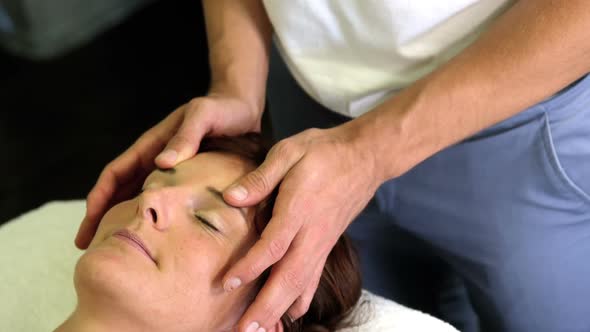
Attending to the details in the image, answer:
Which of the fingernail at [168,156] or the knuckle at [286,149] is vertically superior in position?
the knuckle at [286,149]

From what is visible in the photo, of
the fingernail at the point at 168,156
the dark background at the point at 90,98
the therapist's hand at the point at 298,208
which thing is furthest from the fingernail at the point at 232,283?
the dark background at the point at 90,98

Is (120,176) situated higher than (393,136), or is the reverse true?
(393,136)

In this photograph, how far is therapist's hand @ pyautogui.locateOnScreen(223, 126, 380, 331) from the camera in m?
0.81

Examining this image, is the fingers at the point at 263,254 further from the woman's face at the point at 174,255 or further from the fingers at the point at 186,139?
the fingers at the point at 186,139

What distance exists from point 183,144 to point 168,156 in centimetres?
4

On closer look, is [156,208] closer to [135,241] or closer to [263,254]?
[135,241]

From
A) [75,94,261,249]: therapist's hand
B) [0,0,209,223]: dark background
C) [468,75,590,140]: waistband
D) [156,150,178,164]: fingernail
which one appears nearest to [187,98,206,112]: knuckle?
[75,94,261,249]: therapist's hand

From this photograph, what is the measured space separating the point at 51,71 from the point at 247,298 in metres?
2.05

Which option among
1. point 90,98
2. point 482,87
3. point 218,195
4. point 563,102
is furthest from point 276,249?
point 90,98

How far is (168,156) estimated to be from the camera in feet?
3.08

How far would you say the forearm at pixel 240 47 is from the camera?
3.78 feet

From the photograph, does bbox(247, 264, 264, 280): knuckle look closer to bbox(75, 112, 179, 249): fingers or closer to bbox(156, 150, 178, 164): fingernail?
bbox(156, 150, 178, 164): fingernail

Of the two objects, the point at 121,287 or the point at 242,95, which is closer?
the point at 121,287

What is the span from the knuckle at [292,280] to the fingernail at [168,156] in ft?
0.81
